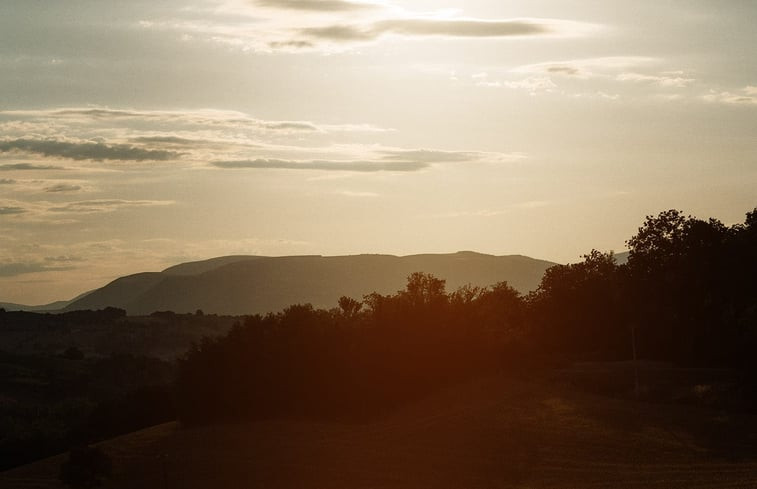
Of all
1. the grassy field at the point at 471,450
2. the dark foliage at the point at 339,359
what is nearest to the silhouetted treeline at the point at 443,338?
the dark foliage at the point at 339,359

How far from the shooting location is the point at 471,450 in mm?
44219

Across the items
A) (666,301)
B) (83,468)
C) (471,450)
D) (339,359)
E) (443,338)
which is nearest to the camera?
(83,468)

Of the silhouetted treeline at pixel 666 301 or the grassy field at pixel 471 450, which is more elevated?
the silhouetted treeline at pixel 666 301

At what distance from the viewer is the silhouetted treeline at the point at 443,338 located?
59.3 m

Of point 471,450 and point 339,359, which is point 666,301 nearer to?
point 339,359

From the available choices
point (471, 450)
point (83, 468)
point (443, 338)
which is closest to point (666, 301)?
point (443, 338)

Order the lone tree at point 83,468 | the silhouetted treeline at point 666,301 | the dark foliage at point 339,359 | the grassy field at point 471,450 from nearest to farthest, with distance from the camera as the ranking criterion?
the grassy field at point 471,450 → the lone tree at point 83,468 → the dark foliage at point 339,359 → the silhouetted treeline at point 666,301

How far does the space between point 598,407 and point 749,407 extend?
696 cm

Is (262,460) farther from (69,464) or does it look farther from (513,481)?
(513,481)

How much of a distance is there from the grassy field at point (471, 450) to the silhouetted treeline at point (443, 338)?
3.35 metres

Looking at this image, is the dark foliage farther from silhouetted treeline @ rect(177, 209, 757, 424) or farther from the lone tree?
the lone tree

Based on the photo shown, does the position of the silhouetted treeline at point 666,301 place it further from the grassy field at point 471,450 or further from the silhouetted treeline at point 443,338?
the grassy field at point 471,450

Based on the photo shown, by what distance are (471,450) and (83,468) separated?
15.1 m

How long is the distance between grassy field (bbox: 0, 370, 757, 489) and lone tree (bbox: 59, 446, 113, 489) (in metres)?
1.46
